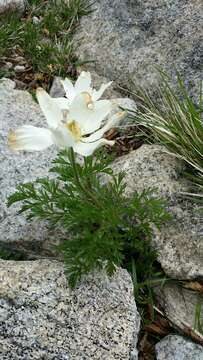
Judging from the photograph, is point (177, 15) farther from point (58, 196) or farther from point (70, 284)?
point (70, 284)

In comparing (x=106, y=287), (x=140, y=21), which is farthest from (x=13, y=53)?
(x=106, y=287)

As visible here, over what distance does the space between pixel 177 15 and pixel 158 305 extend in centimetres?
234

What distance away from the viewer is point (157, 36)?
4578 mm

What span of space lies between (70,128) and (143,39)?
2.57m

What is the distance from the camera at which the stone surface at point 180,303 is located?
310 centimetres

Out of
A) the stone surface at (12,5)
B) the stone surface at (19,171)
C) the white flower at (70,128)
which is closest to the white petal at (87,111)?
the white flower at (70,128)

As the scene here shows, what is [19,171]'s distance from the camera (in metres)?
3.67

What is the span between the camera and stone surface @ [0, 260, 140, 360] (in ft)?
8.75

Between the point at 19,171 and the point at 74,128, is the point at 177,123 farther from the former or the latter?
the point at 74,128

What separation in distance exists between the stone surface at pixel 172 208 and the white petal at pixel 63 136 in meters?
1.16

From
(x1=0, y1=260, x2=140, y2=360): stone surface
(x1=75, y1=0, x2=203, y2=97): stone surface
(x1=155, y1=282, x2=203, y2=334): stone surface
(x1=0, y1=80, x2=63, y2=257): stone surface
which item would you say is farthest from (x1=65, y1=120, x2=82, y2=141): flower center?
(x1=75, y1=0, x2=203, y2=97): stone surface

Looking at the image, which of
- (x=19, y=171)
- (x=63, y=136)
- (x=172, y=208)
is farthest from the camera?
(x=19, y=171)

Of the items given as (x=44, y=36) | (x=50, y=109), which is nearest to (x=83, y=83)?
(x=50, y=109)

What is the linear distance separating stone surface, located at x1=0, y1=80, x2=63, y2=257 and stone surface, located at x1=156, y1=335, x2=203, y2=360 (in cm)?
76
